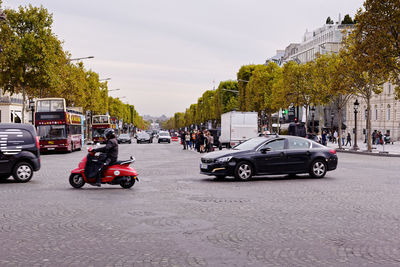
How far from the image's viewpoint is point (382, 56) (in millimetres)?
35062

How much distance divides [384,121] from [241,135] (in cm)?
3877

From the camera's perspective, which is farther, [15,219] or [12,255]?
[15,219]

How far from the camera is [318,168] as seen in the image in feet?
58.4

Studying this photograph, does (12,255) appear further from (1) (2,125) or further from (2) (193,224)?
(1) (2,125)

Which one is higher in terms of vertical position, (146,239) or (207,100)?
(207,100)

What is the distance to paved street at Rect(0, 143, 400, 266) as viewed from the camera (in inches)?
261

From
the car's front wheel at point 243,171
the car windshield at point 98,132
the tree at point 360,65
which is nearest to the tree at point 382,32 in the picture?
the tree at point 360,65

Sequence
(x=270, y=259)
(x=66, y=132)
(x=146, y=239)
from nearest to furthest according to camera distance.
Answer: (x=270, y=259) < (x=146, y=239) < (x=66, y=132)

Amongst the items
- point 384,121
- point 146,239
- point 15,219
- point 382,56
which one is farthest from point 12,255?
point 384,121

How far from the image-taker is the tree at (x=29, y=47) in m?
43.2

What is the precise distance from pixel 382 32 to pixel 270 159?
70.2 ft

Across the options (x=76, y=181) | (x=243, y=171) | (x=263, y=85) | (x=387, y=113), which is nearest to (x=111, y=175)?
(x=76, y=181)

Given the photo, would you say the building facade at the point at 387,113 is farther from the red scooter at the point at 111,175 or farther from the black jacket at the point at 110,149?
the black jacket at the point at 110,149

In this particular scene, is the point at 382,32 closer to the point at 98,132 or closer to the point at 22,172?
the point at 22,172
